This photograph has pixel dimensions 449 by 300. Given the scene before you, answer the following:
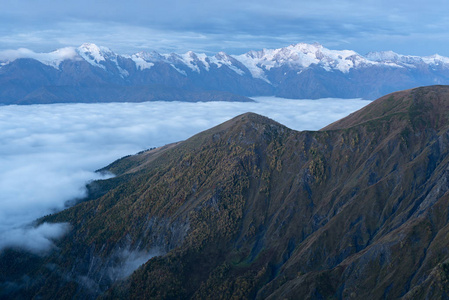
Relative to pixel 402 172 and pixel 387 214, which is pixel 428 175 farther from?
pixel 387 214

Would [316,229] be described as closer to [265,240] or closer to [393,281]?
[265,240]

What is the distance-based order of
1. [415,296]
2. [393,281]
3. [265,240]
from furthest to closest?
1. [265,240]
2. [393,281]
3. [415,296]

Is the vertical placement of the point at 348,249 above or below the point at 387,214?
below

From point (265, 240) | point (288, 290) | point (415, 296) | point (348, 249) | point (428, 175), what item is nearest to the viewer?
point (415, 296)

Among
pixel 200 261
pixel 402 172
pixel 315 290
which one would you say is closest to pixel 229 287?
pixel 200 261

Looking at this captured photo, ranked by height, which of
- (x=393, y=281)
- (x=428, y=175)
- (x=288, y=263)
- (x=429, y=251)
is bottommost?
(x=288, y=263)

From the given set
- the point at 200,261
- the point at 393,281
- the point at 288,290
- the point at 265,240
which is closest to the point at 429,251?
the point at 393,281

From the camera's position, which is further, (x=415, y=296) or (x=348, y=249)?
(x=348, y=249)

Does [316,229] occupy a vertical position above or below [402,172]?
below

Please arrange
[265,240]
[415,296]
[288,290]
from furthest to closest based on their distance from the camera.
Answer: [265,240] → [288,290] → [415,296]
